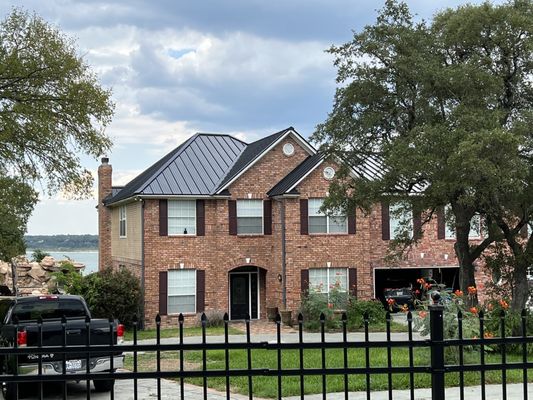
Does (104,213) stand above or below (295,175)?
below

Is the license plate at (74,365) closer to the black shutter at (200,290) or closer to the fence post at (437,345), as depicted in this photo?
the fence post at (437,345)

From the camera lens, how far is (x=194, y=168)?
1155 inches

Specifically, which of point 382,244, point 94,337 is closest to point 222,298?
point 382,244

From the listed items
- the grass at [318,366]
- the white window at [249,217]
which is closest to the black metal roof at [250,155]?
the white window at [249,217]

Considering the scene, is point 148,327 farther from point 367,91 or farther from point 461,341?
point 461,341

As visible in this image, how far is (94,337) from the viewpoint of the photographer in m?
10.4

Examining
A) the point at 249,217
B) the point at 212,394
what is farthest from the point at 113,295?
the point at 212,394

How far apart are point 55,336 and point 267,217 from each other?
63.2 ft

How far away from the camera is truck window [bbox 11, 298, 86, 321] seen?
12.5m

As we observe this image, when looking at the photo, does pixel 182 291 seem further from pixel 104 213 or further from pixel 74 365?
pixel 74 365

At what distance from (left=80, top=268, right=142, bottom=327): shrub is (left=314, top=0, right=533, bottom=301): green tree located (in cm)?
999

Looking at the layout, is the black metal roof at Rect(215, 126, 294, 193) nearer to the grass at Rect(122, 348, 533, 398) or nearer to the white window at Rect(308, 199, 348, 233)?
the white window at Rect(308, 199, 348, 233)

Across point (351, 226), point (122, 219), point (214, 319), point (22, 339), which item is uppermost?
point (122, 219)

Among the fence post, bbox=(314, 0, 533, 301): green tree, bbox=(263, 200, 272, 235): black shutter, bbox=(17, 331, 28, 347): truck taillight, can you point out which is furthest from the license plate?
bbox=(263, 200, 272, 235): black shutter
